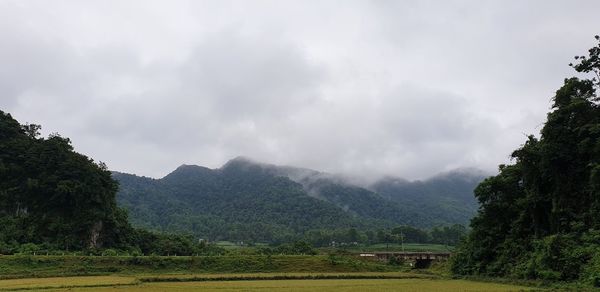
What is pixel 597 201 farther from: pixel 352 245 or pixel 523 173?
pixel 352 245

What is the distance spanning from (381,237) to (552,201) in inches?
3175

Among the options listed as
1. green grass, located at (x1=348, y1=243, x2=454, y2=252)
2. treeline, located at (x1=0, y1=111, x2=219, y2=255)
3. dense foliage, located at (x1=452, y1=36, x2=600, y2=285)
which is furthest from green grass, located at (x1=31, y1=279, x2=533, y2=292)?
green grass, located at (x1=348, y1=243, x2=454, y2=252)

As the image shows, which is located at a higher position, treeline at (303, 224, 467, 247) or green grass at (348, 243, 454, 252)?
treeline at (303, 224, 467, 247)

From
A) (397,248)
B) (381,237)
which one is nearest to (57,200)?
(397,248)

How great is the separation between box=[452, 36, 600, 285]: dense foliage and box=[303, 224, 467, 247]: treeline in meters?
65.0

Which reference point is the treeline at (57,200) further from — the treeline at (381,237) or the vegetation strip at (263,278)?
the treeline at (381,237)

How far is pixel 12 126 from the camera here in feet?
220

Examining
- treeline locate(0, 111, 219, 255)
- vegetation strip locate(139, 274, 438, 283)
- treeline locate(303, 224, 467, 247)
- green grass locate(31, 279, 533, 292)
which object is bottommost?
vegetation strip locate(139, 274, 438, 283)

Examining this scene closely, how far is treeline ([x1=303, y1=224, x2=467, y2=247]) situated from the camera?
382 feet

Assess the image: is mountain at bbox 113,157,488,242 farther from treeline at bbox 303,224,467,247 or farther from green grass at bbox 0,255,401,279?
green grass at bbox 0,255,401,279

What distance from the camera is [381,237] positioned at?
397 ft

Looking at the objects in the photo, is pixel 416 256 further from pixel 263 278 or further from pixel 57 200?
pixel 57 200

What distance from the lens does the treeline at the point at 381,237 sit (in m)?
116

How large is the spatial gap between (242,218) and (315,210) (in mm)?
24265
